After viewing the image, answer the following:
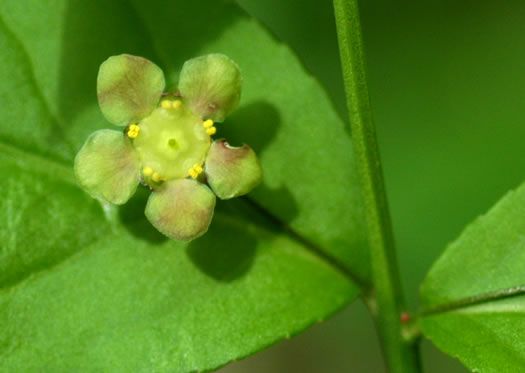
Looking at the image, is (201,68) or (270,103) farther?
(270,103)

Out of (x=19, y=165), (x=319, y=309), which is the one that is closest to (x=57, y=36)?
(x=19, y=165)

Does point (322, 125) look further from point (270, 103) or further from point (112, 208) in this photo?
point (112, 208)

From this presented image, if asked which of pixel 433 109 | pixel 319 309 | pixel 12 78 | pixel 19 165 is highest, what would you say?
pixel 12 78

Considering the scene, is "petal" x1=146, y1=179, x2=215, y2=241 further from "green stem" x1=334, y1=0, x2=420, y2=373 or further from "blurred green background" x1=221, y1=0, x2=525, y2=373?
"blurred green background" x1=221, y1=0, x2=525, y2=373

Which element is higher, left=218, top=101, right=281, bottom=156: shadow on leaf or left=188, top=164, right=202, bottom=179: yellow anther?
left=218, top=101, right=281, bottom=156: shadow on leaf

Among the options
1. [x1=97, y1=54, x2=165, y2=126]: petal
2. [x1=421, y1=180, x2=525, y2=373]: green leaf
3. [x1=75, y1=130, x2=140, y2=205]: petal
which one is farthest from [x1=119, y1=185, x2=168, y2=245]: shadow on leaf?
[x1=421, y1=180, x2=525, y2=373]: green leaf

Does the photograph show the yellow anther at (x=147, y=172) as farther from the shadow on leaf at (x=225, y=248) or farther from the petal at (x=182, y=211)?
the shadow on leaf at (x=225, y=248)
